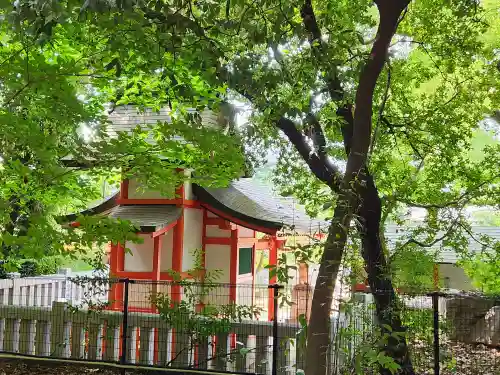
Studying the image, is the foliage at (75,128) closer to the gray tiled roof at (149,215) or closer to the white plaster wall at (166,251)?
the gray tiled roof at (149,215)

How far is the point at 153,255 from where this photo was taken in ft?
31.8

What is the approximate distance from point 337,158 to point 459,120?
6.09 feet

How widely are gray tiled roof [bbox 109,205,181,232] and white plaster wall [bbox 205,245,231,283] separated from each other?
57.1 inches

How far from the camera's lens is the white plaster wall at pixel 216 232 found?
34.7 ft

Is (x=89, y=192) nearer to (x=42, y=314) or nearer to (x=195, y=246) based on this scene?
(x=42, y=314)

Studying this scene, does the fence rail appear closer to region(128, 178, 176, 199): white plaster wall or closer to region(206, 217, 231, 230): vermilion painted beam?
region(128, 178, 176, 199): white plaster wall

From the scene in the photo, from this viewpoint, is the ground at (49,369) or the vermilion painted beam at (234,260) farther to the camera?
the vermilion painted beam at (234,260)

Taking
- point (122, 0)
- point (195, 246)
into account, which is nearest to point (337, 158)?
point (195, 246)

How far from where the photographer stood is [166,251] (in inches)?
402

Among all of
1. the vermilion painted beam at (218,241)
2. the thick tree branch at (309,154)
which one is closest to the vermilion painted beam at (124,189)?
the vermilion painted beam at (218,241)

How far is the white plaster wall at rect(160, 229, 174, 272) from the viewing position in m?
10.1

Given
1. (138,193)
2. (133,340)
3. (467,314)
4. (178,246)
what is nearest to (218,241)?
(178,246)

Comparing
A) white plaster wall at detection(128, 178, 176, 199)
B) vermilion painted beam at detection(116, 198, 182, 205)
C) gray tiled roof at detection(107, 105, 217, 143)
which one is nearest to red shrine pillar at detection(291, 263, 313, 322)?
vermilion painted beam at detection(116, 198, 182, 205)

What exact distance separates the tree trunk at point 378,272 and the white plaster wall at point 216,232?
507 centimetres
